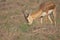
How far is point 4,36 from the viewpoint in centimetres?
624

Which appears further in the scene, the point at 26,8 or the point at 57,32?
the point at 26,8

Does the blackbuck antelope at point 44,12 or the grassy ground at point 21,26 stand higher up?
the blackbuck antelope at point 44,12

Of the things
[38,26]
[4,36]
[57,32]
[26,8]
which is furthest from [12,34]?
[26,8]

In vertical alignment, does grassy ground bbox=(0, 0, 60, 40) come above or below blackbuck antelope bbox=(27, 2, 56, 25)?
below

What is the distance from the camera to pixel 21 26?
21.9 feet

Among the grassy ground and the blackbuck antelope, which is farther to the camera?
the blackbuck antelope

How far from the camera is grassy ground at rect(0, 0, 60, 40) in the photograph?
6152 millimetres

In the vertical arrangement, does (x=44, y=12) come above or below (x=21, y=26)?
above

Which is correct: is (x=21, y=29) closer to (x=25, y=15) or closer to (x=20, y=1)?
(x=25, y=15)

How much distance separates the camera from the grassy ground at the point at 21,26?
20.2ft

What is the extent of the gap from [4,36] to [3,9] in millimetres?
1949

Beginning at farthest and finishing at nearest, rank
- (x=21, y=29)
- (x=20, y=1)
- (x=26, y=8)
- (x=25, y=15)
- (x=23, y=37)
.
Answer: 1. (x=20, y=1)
2. (x=26, y=8)
3. (x=25, y=15)
4. (x=21, y=29)
5. (x=23, y=37)

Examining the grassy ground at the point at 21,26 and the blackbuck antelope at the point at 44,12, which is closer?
the grassy ground at the point at 21,26

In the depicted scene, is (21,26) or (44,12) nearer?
(21,26)
